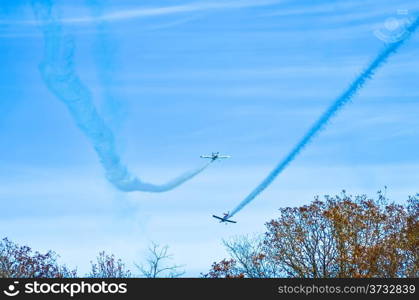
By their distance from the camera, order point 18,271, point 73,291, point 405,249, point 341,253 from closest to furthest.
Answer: point 73,291 < point 341,253 < point 405,249 < point 18,271

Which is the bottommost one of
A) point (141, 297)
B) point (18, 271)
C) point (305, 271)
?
point (141, 297)

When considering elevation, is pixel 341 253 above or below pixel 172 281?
above

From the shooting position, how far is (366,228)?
181 ft

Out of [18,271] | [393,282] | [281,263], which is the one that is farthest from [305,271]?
[18,271]

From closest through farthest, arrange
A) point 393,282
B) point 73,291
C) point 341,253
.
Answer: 1. point 73,291
2. point 393,282
3. point 341,253

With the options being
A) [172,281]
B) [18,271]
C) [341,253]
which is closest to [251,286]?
[172,281]

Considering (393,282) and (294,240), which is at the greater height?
(294,240)

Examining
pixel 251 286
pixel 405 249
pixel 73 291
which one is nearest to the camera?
pixel 73 291

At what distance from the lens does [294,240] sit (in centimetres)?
5600

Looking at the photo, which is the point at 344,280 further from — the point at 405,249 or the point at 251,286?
the point at 405,249

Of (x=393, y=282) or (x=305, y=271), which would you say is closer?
(x=393, y=282)

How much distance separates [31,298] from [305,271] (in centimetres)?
2941

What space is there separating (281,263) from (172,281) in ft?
92.6

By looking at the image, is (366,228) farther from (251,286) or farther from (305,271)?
(251,286)
